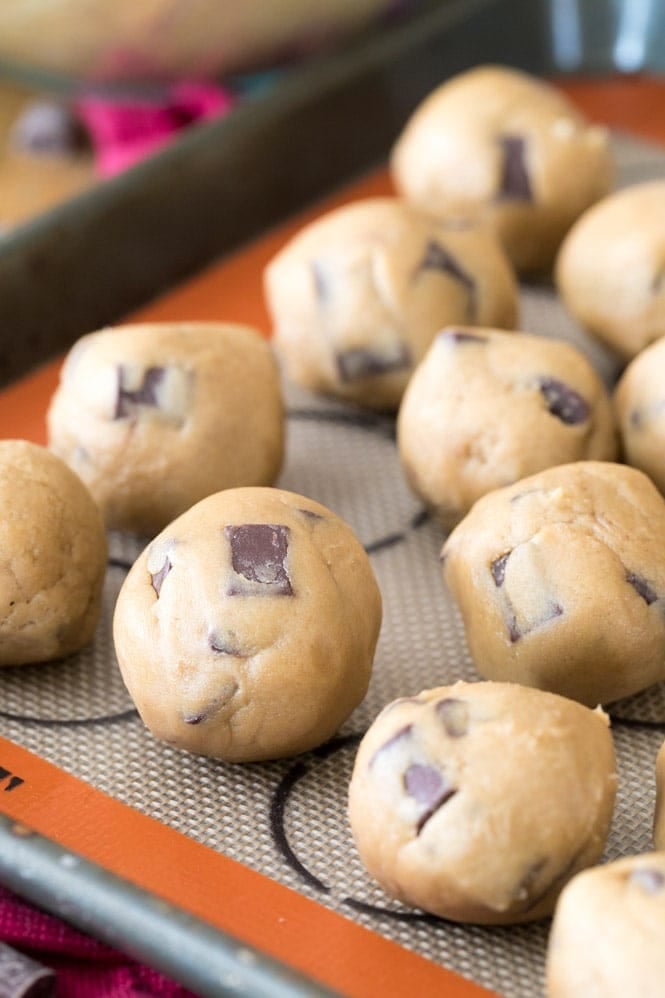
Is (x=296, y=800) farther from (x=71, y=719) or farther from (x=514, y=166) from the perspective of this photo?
(x=514, y=166)

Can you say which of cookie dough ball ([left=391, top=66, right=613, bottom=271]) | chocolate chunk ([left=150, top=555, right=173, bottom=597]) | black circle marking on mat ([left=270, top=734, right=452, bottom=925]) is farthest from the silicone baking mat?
cookie dough ball ([left=391, top=66, right=613, bottom=271])

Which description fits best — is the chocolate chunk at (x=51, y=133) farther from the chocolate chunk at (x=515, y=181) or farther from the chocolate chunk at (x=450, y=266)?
the chocolate chunk at (x=450, y=266)

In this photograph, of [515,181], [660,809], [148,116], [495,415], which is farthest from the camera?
[148,116]

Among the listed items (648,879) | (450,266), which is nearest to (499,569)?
(648,879)

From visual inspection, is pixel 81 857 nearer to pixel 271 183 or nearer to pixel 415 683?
pixel 415 683

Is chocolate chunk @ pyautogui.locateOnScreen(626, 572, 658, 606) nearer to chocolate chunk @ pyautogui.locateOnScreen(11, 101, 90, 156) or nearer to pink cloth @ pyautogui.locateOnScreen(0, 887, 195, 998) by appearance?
pink cloth @ pyautogui.locateOnScreen(0, 887, 195, 998)

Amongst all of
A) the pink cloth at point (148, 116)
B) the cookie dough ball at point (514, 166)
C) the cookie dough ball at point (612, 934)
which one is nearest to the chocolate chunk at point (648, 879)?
the cookie dough ball at point (612, 934)

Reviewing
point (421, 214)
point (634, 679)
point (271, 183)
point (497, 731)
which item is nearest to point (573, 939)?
point (497, 731)
